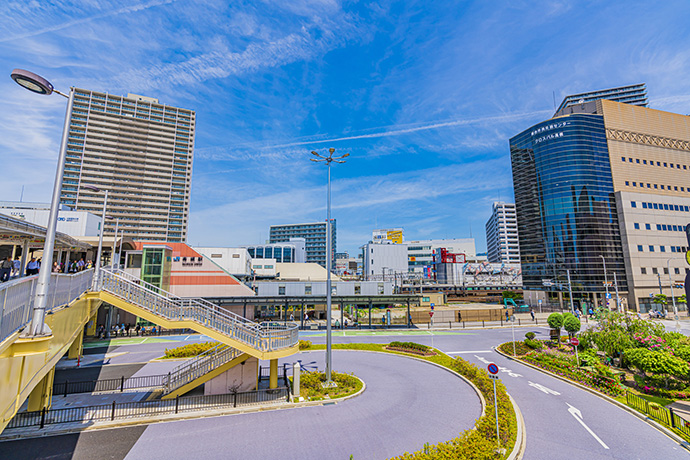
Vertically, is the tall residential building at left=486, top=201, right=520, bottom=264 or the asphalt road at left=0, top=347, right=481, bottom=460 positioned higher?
the tall residential building at left=486, top=201, right=520, bottom=264

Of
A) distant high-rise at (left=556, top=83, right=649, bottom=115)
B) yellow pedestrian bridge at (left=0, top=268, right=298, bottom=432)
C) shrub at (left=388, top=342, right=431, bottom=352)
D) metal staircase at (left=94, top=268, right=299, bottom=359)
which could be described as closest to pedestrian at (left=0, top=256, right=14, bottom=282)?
yellow pedestrian bridge at (left=0, top=268, right=298, bottom=432)

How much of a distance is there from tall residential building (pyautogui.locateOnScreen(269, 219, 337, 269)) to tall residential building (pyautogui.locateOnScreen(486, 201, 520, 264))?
92434mm

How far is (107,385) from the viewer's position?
1905 cm

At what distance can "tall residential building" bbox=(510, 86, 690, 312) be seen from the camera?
68.6 metres

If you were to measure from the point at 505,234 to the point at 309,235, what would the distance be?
348 feet

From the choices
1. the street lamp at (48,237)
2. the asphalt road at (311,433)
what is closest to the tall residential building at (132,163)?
the asphalt road at (311,433)

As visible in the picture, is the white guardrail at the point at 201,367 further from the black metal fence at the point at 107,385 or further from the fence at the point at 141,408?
the black metal fence at the point at 107,385

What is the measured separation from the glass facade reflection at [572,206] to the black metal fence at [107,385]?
77873 mm

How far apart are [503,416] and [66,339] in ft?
56.5

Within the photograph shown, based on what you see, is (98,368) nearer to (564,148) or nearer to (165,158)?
(564,148)

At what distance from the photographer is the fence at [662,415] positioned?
12.7 m

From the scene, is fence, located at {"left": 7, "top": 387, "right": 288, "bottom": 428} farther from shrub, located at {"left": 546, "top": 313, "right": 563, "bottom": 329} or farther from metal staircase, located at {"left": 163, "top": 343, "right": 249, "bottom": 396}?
shrub, located at {"left": 546, "top": 313, "right": 563, "bottom": 329}

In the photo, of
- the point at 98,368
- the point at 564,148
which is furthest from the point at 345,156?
the point at 564,148

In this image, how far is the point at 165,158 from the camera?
10925 centimetres
